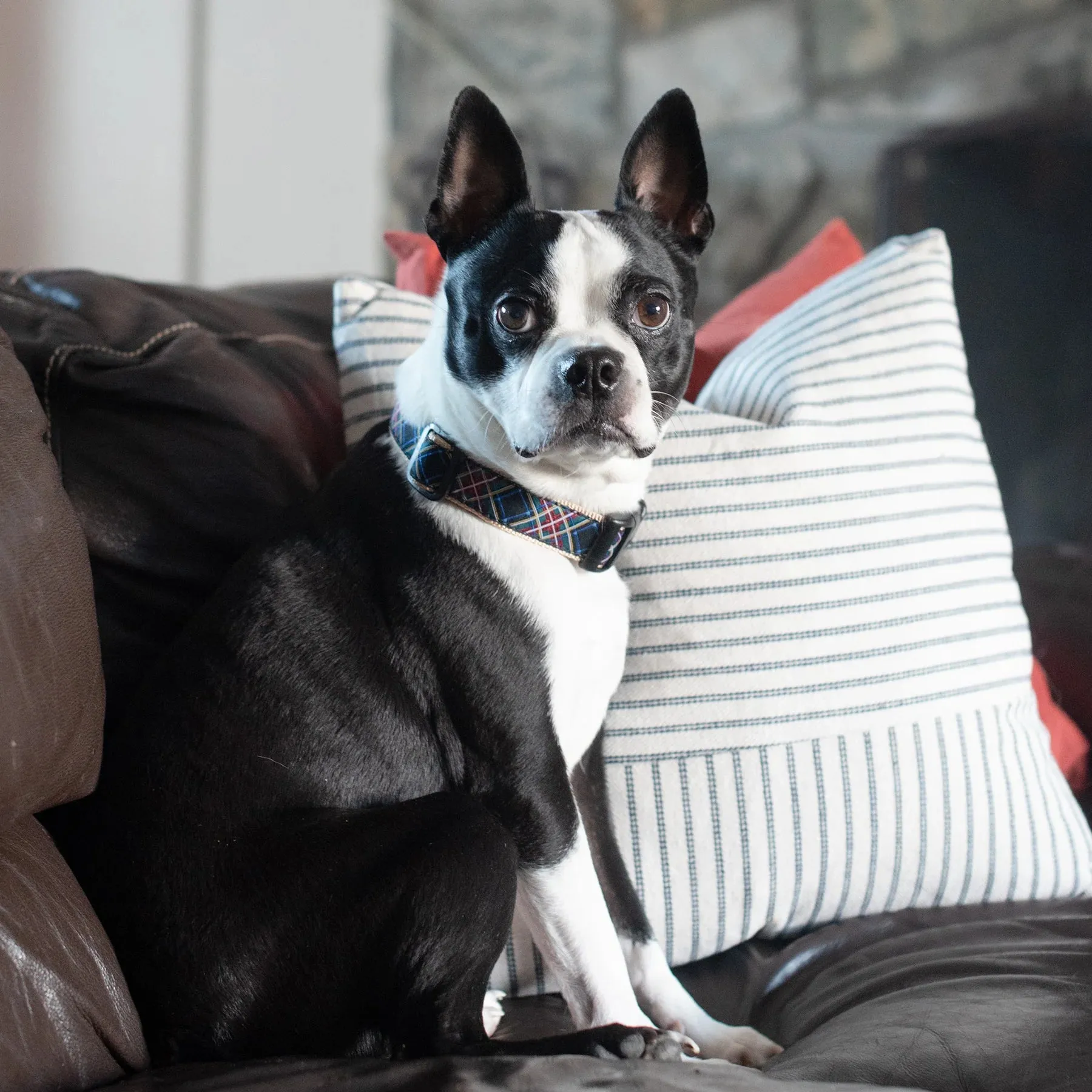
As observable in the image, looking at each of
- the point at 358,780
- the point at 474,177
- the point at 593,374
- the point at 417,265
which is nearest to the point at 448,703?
the point at 358,780

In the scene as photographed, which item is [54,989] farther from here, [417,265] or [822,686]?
[417,265]

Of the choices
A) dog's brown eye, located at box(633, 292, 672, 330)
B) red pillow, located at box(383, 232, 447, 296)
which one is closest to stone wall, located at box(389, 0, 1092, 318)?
red pillow, located at box(383, 232, 447, 296)

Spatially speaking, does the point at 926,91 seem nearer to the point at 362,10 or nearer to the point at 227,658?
the point at 362,10

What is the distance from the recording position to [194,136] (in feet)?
9.77

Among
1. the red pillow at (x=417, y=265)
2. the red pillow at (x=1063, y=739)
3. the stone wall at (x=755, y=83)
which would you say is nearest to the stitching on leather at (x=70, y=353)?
the red pillow at (x=417, y=265)

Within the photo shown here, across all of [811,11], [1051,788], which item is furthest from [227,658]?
[811,11]

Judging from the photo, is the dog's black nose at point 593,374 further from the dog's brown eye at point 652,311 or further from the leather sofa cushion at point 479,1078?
the leather sofa cushion at point 479,1078

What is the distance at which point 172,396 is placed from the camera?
1314mm

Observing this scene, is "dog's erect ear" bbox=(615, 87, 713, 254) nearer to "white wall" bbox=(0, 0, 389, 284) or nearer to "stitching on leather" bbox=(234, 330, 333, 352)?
"stitching on leather" bbox=(234, 330, 333, 352)

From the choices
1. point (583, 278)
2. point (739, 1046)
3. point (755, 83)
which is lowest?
point (739, 1046)

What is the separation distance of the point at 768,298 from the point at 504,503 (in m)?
0.80

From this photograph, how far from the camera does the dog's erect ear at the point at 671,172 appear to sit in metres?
1.23

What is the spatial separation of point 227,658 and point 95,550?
0.23 metres

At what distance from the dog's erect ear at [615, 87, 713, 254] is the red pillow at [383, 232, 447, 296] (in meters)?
0.42
